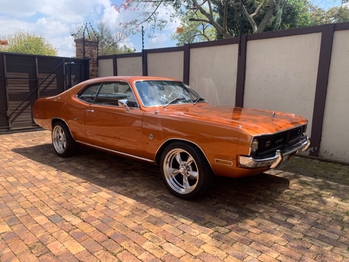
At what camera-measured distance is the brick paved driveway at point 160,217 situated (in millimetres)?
2528

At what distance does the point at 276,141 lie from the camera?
3447 millimetres

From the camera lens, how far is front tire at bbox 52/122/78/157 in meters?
5.37

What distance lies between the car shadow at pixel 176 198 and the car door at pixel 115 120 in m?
0.49

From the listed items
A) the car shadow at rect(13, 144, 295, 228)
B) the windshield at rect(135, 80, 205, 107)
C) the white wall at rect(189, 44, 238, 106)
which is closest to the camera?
the car shadow at rect(13, 144, 295, 228)

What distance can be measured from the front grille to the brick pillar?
8.39 m

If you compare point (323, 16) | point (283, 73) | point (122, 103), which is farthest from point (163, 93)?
point (323, 16)

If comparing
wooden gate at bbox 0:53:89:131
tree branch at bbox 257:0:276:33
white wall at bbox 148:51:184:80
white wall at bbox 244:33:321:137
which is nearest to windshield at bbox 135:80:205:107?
→ white wall at bbox 244:33:321:137

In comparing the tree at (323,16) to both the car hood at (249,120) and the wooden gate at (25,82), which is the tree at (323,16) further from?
the car hood at (249,120)

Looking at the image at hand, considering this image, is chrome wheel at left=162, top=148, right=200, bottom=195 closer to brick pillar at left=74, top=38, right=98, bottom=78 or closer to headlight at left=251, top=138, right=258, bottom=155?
headlight at left=251, top=138, right=258, bottom=155

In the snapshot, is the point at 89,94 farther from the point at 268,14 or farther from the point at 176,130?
the point at 268,14

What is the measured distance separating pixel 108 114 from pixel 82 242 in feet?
7.37

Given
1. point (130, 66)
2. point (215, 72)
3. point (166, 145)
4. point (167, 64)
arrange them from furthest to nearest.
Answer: point (130, 66) → point (167, 64) → point (215, 72) → point (166, 145)

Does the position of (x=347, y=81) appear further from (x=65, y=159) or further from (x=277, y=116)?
(x=65, y=159)

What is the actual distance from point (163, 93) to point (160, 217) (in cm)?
205
